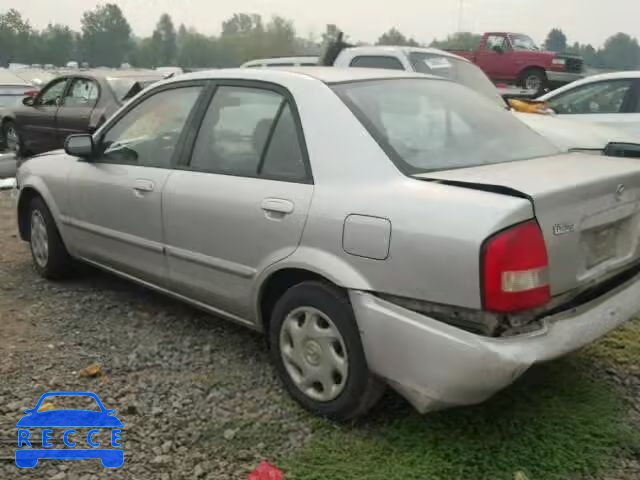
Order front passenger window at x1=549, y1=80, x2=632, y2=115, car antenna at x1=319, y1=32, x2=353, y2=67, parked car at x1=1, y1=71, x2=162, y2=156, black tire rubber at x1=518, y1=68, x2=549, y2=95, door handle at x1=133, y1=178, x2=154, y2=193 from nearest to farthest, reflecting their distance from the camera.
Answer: door handle at x1=133, y1=178, x2=154, y2=193, front passenger window at x1=549, y1=80, x2=632, y2=115, car antenna at x1=319, y1=32, x2=353, y2=67, parked car at x1=1, y1=71, x2=162, y2=156, black tire rubber at x1=518, y1=68, x2=549, y2=95

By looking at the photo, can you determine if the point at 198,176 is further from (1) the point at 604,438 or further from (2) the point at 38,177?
(1) the point at 604,438

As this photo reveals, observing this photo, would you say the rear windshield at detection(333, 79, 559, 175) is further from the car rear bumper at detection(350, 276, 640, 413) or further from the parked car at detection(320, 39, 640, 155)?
the parked car at detection(320, 39, 640, 155)

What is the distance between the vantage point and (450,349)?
8.59 ft

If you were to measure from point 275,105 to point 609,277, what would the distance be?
1.73 m

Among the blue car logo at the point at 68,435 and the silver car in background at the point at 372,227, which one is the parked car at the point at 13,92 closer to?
the silver car in background at the point at 372,227

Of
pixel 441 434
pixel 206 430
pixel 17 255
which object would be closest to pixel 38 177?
pixel 17 255

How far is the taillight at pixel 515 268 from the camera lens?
2527mm

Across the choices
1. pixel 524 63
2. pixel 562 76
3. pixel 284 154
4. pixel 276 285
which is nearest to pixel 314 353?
pixel 276 285

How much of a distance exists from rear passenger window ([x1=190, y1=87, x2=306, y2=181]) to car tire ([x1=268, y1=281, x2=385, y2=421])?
22.6 inches

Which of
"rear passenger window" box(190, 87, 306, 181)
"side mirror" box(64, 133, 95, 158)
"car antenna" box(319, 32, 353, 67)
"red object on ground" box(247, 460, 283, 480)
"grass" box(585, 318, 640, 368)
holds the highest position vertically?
"car antenna" box(319, 32, 353, 67)

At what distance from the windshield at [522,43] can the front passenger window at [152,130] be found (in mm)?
17410

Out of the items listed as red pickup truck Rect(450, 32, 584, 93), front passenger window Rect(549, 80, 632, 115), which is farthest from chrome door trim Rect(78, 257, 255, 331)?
red pickup truck Rect(450, 32, 584, 93)

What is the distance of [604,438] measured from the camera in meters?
3.01

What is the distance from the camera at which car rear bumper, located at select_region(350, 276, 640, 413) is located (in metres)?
2.59
